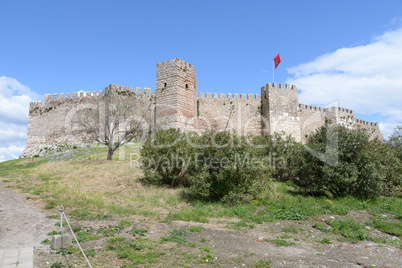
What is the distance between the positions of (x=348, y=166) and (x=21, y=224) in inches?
517

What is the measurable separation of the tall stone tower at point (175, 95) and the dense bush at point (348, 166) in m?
11.0

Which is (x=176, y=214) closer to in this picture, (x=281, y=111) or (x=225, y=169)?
(x=225, y=169)

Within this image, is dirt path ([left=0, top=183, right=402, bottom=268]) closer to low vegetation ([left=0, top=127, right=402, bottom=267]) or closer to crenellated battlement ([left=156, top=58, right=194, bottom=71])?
low vegetation ([left=0, top=127, right=402, bottom=267])

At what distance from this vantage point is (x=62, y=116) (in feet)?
102

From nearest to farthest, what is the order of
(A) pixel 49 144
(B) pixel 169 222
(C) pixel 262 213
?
(B) pixel 169 222 < (C) pixel 262 213 < (A) pixel 49 144

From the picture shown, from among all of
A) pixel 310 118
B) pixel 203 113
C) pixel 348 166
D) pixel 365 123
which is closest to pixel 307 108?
pixel 310 118

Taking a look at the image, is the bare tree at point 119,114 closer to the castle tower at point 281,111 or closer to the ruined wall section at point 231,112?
the ruined wall section at point 231,112

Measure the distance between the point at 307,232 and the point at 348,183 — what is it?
16.3ft

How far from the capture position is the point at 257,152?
12711 millimetres

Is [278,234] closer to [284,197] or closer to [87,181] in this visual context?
[284,197]

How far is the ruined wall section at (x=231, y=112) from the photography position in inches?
1164

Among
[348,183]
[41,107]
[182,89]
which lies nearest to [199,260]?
[348,183]

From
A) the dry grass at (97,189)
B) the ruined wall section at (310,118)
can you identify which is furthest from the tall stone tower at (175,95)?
the ruined wall section at (310,118)

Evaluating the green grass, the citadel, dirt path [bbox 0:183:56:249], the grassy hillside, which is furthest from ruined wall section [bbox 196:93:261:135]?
the green grass
